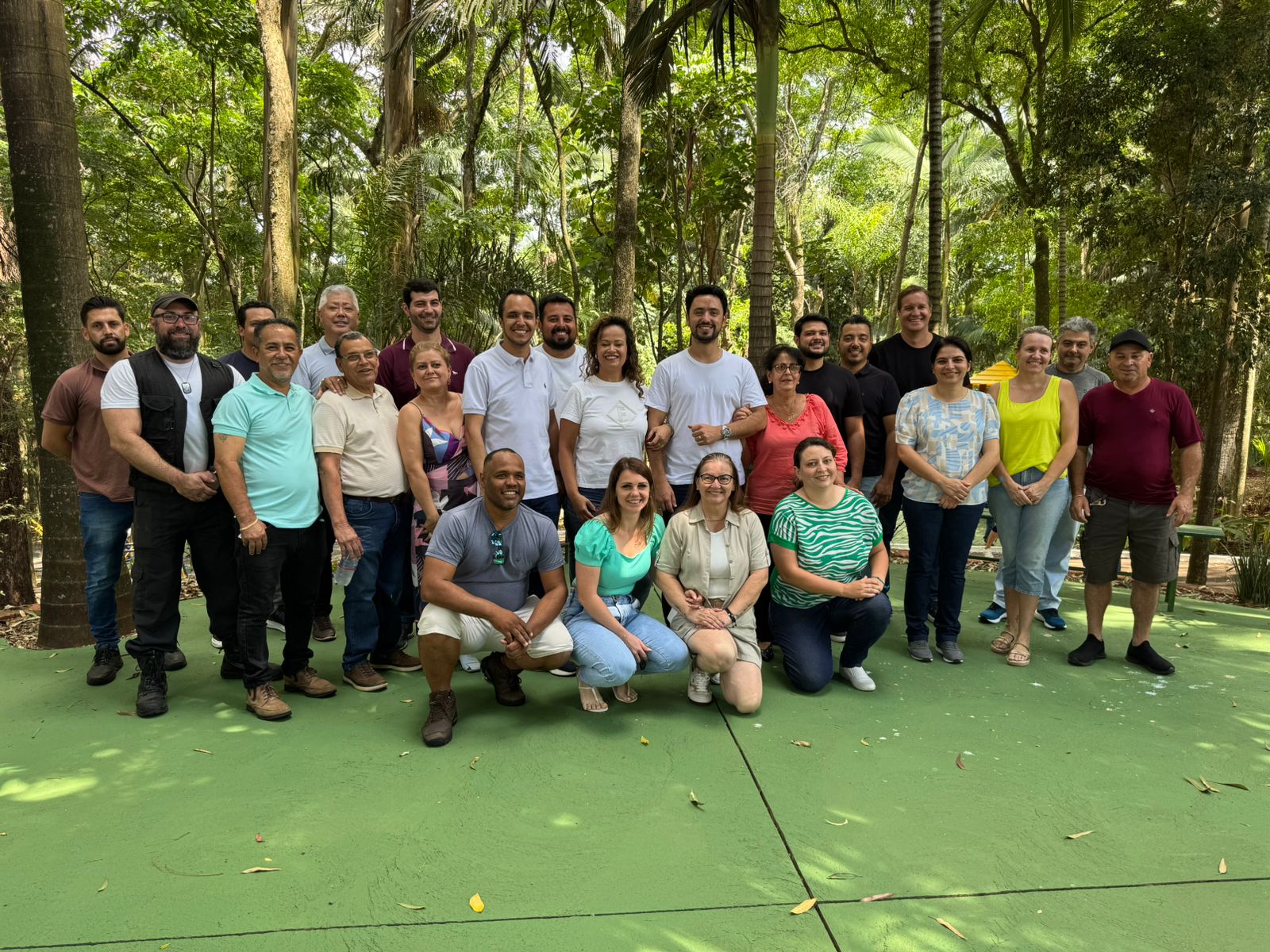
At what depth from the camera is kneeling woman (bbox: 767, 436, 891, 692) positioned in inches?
159

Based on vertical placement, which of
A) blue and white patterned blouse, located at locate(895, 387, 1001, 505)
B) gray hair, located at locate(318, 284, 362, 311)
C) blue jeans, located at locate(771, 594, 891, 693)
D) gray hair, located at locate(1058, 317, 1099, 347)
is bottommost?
blue jeans, located at locate(771, 594, 891, 693)

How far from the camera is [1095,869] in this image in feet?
8.70

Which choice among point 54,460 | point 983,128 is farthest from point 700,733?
point 983,128

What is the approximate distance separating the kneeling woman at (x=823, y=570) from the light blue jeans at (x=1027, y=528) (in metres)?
0.95

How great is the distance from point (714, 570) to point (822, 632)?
2.52ft

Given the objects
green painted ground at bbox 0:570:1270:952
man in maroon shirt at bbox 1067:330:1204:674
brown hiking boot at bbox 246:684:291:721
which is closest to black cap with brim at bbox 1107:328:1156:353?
man in maroon shirt at bbox 1067:330:1204:674

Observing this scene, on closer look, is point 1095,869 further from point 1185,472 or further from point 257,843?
point 257,843

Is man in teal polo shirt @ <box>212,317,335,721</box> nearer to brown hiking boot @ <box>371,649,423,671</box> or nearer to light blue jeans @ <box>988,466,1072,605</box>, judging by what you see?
brown hiking boot @ <box>371,649,423,671</box>

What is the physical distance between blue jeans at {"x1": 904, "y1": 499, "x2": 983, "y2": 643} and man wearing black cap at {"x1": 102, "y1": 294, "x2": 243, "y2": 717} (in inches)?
145

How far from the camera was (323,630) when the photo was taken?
493 cm

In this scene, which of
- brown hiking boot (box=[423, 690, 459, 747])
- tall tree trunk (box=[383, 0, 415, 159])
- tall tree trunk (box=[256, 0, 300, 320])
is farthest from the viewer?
tall tree trunk (box=[383, 0, 415, 159])

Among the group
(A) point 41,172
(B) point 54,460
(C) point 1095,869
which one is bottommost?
(C) point 1095,869

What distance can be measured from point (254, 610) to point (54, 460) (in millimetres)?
2178

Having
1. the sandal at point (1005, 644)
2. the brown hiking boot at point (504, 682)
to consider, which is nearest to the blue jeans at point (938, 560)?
the sandal at point (1005, 644)
